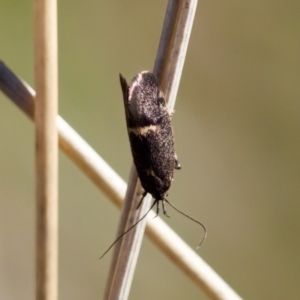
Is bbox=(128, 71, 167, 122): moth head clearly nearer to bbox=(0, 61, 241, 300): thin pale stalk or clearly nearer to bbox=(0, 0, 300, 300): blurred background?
bbox=(0, 61, 241, 300): thin pale stalk

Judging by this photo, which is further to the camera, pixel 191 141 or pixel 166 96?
pixel 191 141

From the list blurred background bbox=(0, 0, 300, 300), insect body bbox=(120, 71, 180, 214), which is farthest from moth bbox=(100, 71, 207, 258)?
blurred background bbox=(0, 0, 300, 300)

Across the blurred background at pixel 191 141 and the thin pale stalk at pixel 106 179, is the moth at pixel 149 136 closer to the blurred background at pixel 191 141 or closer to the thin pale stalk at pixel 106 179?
the thin pale stalk at pixel 106 179

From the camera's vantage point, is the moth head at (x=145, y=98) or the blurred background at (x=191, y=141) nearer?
the moth head at (x=145, y=98)

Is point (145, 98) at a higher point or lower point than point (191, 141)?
higher

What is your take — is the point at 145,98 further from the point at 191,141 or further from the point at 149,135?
the point at 191,141

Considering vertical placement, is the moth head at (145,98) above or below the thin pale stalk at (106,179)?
above

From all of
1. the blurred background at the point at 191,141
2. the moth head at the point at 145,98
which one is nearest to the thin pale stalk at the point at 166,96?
the moth head at the point at 145,98

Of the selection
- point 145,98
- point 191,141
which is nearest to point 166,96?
point 145,98

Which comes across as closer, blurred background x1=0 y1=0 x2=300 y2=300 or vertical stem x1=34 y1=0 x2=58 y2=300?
vertical stem x1=34 y1=0 x2=58 y2=300
